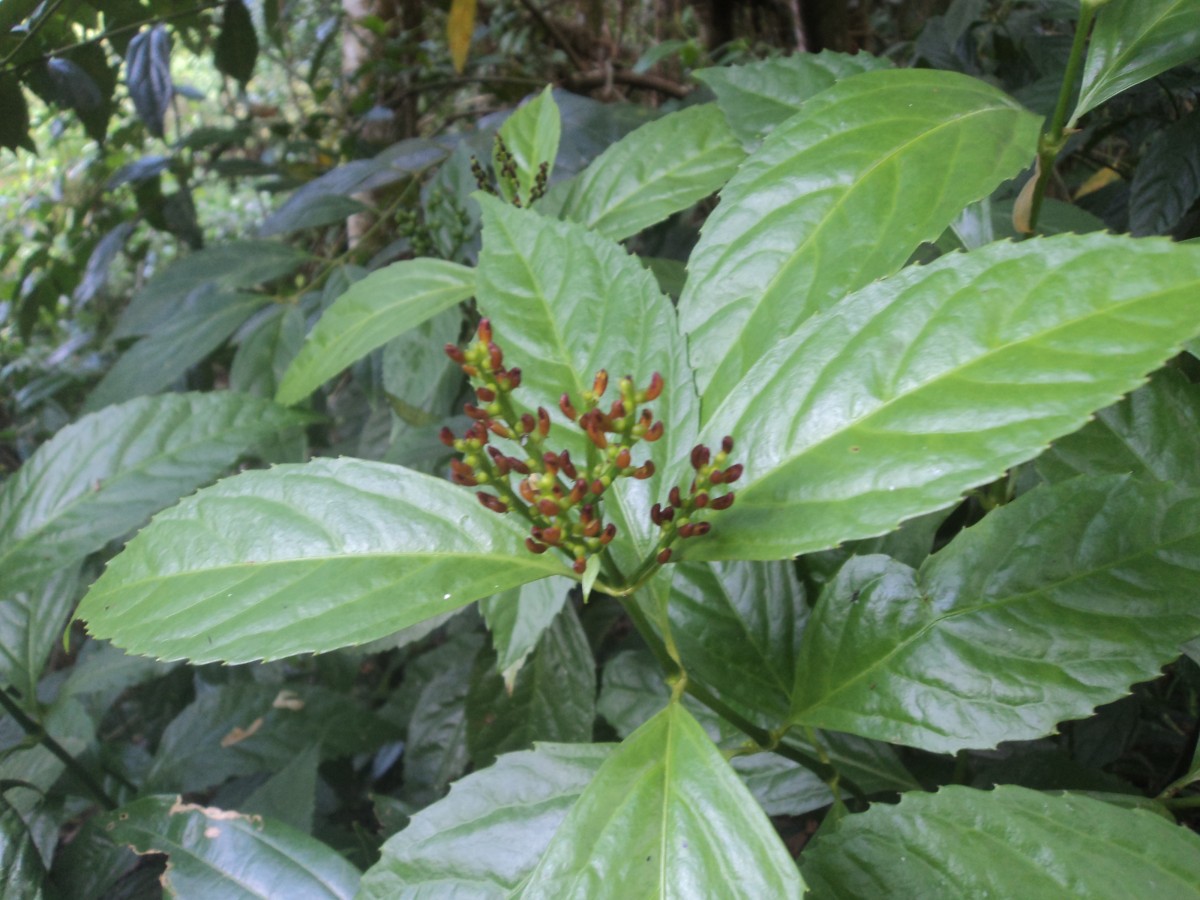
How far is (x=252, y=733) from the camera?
1458 mm

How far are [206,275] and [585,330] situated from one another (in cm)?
127

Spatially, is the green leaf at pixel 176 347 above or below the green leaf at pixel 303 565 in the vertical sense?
below

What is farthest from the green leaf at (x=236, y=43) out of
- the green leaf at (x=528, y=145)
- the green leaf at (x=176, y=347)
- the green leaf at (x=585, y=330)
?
the green leaf at (x=585, y=330)

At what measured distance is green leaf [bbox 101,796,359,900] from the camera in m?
0.88

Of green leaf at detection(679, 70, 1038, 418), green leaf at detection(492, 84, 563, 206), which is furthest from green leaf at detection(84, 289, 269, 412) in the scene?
green leaf at detection(679, 70, 1038, 418)

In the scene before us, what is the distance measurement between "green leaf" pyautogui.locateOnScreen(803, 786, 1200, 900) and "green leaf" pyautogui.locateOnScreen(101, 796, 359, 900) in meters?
0.54

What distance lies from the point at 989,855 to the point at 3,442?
11.7 feet

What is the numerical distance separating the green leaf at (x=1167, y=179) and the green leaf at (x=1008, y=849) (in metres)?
0.81

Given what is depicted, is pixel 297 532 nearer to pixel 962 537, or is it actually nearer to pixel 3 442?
pixel 962 537

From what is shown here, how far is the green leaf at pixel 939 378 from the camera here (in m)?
0.46

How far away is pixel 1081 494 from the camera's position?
0.62 m

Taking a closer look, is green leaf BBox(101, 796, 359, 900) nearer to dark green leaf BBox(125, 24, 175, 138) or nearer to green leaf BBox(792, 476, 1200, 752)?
green leaf BBox(792, 476, 1200, 752)

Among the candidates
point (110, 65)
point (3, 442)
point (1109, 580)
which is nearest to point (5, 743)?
point (110, 65)

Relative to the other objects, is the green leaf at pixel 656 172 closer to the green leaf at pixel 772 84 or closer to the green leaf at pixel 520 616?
the green leaf at pixel 772 84
